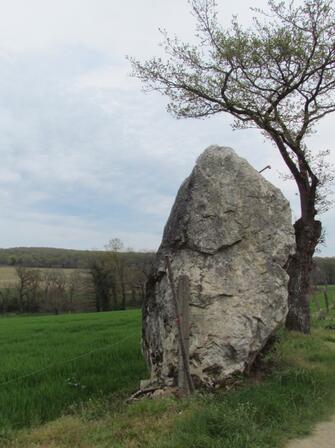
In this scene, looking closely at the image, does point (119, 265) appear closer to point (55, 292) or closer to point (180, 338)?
point (55, 292)

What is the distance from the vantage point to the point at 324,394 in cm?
844

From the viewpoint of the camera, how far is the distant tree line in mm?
69625

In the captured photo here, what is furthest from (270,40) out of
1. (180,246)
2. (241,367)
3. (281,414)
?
(281,414)

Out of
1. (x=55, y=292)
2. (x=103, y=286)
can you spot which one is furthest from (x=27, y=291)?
(x=103, y=286)

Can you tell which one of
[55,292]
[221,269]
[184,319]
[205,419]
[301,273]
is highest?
[55,292]

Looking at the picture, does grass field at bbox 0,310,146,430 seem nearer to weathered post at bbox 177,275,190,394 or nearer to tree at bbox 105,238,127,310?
weathered post at bbox 177,275,190,394

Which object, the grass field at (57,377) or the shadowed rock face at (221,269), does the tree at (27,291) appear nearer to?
the grass field at (57,377)

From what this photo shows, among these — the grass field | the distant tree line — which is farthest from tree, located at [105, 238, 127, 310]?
the grass field

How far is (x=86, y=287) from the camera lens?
71812 mm

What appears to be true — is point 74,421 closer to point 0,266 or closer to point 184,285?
point 184,285

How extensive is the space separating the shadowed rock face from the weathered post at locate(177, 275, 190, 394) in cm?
26

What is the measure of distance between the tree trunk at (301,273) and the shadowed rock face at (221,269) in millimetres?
5839

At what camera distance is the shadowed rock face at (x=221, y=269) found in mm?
8352

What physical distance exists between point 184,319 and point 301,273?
7.81m
